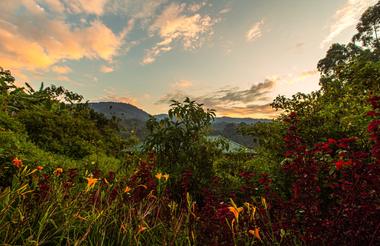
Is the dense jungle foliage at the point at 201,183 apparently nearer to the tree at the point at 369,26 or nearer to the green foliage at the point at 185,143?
the green foliage at the point at 185,143

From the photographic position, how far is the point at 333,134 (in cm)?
722

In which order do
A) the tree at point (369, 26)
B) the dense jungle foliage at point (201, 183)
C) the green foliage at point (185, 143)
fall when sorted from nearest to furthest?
1. the dense jungle foliage at point (201, 183)
2. the green foliage at point (185, 143)
3. the tree at point (369, 26)

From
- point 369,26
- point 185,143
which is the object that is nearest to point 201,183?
point 185,143

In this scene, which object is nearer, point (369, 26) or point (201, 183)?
point (201, 183)

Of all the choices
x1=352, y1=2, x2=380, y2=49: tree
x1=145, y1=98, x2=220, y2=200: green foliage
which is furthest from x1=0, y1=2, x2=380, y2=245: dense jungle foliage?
x1=352, y1=2, x2=380, y2=49: tree

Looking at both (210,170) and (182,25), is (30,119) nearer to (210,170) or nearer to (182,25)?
(182,25)

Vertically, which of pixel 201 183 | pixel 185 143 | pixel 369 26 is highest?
pixel 369 26

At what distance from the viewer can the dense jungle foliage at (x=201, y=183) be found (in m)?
2.65

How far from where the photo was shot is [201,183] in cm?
568

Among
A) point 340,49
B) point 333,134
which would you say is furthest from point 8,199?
point 340,49

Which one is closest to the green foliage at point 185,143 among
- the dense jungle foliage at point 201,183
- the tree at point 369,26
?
the dense jungle foliage at point 201,183

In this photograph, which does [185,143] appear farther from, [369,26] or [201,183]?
[369,26]

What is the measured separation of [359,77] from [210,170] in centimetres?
600

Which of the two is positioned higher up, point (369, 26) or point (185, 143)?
point (369, 26)
